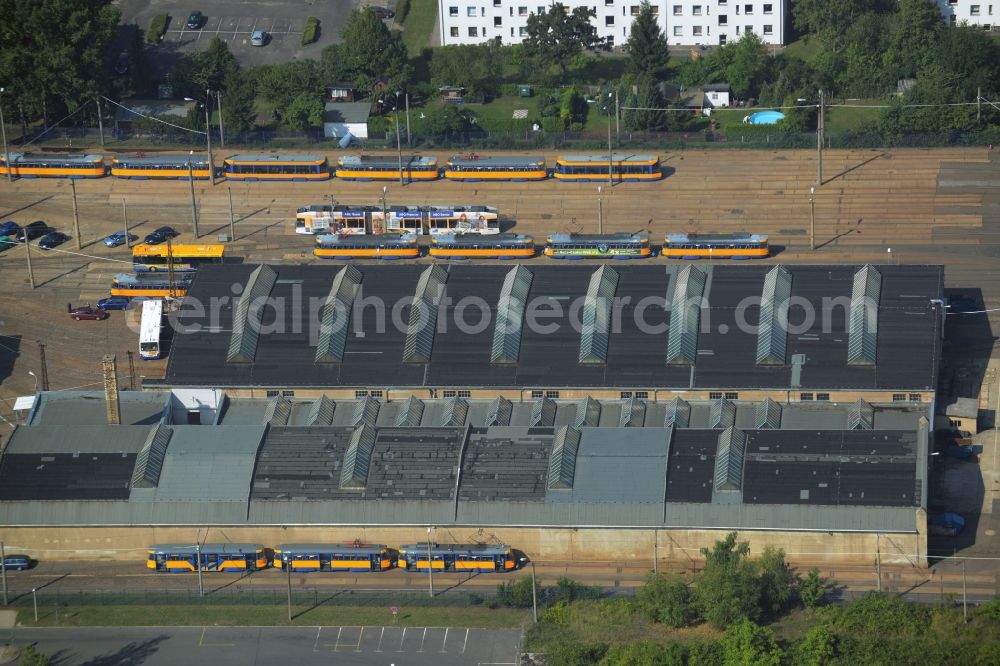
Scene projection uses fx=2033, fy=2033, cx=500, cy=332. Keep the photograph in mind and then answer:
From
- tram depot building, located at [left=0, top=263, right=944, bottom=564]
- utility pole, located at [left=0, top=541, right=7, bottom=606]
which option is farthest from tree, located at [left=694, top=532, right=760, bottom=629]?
utility pole, located at [left=0, top=541, right=7, bottom=606]

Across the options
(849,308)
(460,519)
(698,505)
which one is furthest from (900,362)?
(460,519)

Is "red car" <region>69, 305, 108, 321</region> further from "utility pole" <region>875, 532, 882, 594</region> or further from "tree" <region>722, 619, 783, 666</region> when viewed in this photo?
"utility pole" <region>875, 532, 882, 594</region>

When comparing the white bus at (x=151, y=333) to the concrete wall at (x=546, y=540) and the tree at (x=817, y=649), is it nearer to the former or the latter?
the concrete wall at (x=546, y=540)

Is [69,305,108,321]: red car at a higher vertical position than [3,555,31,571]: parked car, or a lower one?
higher

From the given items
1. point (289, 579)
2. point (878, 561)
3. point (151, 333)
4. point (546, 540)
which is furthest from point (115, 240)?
point (878, 561)

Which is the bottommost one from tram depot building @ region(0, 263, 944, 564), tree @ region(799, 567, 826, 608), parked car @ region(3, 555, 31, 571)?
parked car @ region(3, 555, 31, 571)

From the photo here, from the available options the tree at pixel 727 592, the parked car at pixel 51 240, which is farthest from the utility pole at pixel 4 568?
the parked car at pixel 51 240

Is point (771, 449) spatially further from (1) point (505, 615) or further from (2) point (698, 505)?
(1) point (505, 615)

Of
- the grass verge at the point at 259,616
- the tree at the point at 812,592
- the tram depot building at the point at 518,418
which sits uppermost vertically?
the tram depot building at the point at 518,418
